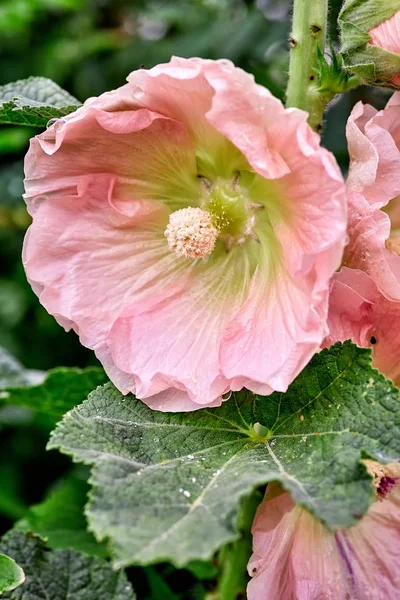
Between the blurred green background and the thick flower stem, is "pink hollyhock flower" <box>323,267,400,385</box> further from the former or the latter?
the blurred green background

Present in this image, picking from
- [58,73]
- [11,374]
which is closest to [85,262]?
[11,374]

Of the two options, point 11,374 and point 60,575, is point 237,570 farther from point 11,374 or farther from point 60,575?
point 11,374

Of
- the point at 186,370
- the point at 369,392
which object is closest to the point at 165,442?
the point at 186,370

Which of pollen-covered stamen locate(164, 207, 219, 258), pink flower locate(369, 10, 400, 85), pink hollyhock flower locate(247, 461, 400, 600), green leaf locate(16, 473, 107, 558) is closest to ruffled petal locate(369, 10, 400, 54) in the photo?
pink flower locate(369, 10, 400, 85)

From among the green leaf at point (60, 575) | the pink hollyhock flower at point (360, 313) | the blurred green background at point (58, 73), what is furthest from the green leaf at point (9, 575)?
the blurred green background at point (58, 73)

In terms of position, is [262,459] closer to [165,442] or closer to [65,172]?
[165,442]

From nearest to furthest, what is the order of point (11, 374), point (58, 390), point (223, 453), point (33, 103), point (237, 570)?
point (223, 453), point (33, 103), point (237, 570), point (58, 390), point (11, 374)
